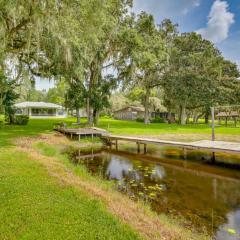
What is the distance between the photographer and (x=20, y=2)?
979 cm

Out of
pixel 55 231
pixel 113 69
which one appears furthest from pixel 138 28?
pixel 55 231

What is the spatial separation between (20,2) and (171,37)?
27095 millimetres

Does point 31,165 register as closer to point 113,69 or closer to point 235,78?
point 113,69

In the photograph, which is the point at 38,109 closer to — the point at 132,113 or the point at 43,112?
the point at 43,112

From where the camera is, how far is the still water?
18.4ft

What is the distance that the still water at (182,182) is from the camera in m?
5.59

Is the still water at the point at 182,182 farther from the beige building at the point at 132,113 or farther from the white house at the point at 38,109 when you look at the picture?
the beige building at the point at 132,113

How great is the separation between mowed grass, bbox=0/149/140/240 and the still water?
180 centimetres

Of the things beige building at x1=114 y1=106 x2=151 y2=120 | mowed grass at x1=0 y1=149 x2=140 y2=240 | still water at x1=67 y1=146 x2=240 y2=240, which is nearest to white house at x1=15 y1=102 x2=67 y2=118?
beige building at x1=114 y1=106 x2=151 y2=120

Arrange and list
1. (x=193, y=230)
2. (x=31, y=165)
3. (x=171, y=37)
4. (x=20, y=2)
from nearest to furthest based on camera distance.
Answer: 1. (x=193, y=230)
2. (x=31, y=165)
3. (x=20, y=2)
4. (x=171, y=37)

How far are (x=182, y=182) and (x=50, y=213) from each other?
16.7ft

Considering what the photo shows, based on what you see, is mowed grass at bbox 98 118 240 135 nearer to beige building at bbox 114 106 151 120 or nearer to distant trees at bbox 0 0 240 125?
distant trees at bbox 0 0 240 125

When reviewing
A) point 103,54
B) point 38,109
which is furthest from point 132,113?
point 103,54

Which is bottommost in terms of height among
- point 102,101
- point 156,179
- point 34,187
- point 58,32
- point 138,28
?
point 156,179
